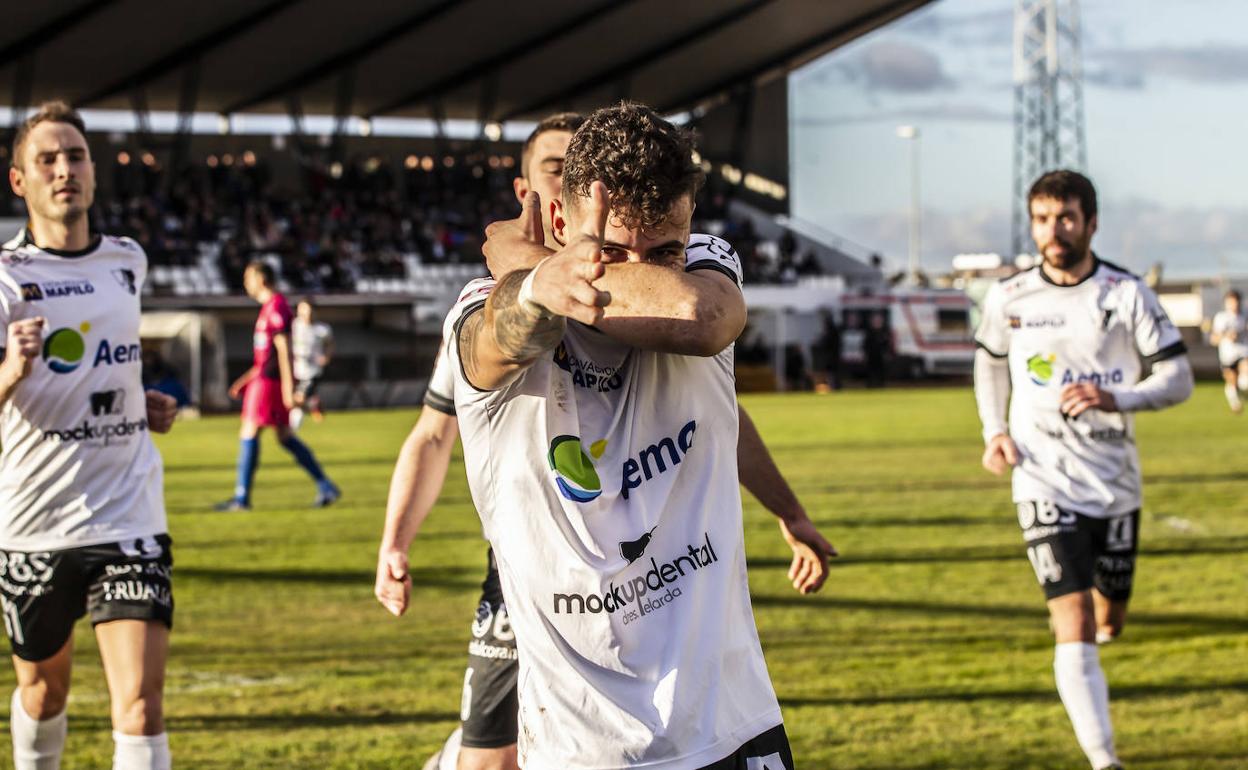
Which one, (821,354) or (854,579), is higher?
(821,354)

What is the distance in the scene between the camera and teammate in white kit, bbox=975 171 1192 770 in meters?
5.82

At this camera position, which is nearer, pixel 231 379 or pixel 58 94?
pixel 231 379

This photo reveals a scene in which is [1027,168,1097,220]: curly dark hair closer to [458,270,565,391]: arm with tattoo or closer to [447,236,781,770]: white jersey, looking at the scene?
[447,236,781,770]: white jersey

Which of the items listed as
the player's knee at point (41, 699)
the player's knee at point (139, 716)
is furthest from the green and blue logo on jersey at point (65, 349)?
the player's knee at point (139, 716)

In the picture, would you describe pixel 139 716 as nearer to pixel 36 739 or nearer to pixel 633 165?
pixel 36 739

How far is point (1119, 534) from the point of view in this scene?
19.5ft

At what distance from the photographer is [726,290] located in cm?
254

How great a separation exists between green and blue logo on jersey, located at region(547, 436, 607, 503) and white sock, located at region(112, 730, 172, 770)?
2.30 m

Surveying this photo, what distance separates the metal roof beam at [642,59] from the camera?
153 ft

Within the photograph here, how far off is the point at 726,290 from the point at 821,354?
43.1 m

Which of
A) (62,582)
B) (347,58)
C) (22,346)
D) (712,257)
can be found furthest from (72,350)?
(347,58)

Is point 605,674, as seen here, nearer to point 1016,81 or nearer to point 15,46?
point 15,46

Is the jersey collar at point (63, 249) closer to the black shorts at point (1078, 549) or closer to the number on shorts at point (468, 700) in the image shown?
the number on shorts at point (468, 700)

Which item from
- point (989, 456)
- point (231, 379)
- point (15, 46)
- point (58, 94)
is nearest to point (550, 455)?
point (989, 456)
